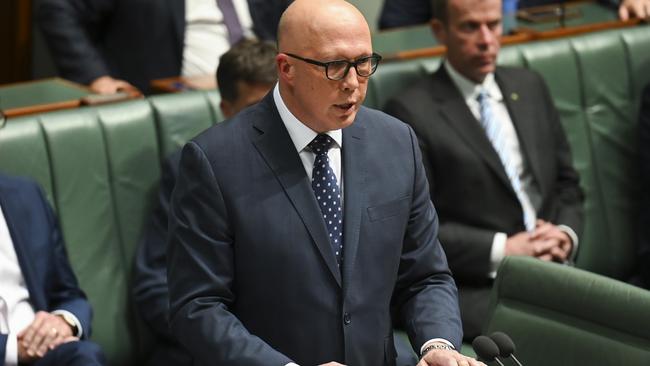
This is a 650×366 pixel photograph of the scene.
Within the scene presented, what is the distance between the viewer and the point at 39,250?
244cm

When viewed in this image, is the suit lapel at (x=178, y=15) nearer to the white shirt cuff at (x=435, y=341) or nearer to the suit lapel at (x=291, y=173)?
the suit lapel at (x=291, y=173)

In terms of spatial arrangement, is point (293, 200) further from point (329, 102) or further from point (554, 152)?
point (554, 152)

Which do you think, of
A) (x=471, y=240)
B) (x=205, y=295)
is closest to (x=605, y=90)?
(x=471, y=240)

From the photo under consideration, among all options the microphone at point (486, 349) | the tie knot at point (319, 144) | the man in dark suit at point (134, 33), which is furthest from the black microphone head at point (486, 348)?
the man in dark suit at point (134, 33)

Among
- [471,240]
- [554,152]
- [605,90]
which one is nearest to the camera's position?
[471,240]

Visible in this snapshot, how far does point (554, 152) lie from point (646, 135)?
0.32 metres

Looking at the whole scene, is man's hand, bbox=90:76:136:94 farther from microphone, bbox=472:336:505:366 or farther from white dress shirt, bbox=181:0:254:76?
microphone, bbox=472:336:505:366

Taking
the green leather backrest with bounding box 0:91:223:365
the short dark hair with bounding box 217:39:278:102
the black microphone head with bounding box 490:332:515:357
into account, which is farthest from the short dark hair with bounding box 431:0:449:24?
the black microphone head with bounding box 490:332:515:357

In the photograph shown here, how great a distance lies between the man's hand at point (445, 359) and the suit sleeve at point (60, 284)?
0.83 metres

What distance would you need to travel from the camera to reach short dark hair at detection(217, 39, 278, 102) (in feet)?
8.70

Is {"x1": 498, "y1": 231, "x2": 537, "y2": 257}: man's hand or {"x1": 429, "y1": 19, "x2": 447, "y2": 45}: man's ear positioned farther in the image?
{"x1": 429, "y1": 19, "x2": 447, "y2": 45}: man's ear

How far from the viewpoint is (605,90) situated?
10.9ft

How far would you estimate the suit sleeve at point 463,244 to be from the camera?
9.27 feet

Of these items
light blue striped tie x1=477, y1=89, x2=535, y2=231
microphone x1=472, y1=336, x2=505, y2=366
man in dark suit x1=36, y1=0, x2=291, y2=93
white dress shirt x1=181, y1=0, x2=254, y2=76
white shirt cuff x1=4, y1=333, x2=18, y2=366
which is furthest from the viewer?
white dress shirt x1=181, y1=0, x2=254, y2=76
